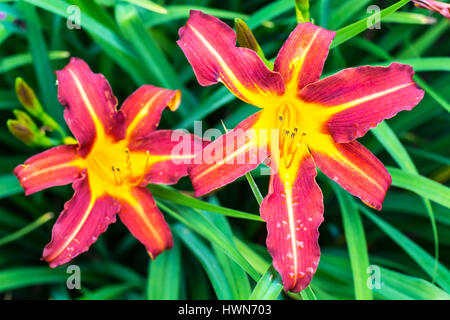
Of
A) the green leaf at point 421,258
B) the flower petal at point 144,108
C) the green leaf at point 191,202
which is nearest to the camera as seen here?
the green leaf at point 191,202

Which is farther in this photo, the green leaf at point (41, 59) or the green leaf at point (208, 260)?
the green leaf at point (41, 59)

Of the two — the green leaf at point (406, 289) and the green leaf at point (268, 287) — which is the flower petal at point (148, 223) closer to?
the green leaf at point (268, 287)

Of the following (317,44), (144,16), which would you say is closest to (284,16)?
(144,16)

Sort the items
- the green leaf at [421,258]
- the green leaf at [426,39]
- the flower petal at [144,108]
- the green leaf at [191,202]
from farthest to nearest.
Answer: the green leaf at [426,39] < the green leaf at [421,258] < the flower petal at [144,108] < the green leaf at [191,202]

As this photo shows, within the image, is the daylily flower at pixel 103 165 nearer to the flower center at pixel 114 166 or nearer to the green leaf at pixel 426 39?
the flower center at pixel 114 166

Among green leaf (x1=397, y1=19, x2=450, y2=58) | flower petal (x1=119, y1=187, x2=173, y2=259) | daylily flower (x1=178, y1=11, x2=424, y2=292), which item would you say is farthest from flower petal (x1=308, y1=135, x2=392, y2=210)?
green leaf (x1=397, y1=19, x2=450, y2=58)

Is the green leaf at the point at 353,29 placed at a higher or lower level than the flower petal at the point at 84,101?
higher

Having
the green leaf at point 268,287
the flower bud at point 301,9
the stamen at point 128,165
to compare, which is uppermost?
the flower bud at point 301,9

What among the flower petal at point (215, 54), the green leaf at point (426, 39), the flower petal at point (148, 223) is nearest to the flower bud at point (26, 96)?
the flower petal at point (148, 223)
